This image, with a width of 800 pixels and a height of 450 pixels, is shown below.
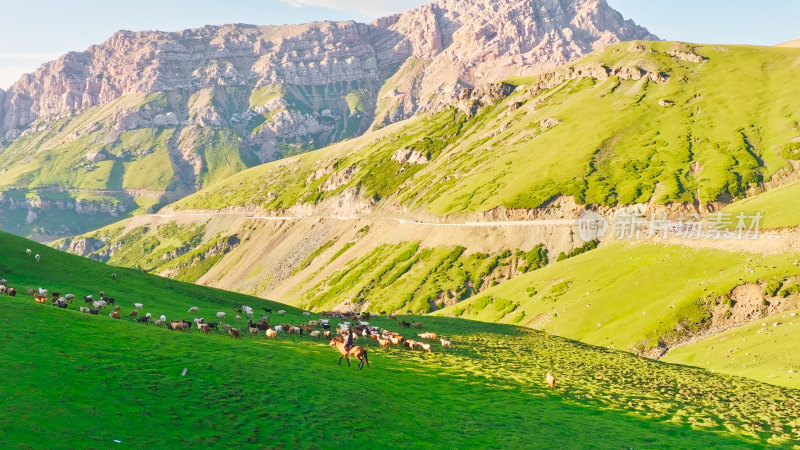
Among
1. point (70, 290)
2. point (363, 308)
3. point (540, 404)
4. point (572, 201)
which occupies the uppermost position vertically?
point (572, 201)

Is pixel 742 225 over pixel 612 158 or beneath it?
beneath

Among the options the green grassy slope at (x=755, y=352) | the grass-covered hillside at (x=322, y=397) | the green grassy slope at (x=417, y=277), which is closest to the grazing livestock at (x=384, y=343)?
the grass-covered hillside at (x=322, y=397)

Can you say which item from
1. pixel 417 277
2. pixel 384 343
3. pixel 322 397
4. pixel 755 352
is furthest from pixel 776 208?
pixel 322 397

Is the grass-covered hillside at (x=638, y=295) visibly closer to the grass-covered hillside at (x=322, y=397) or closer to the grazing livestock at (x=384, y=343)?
the grass-covered hillside at (x=322, y=397)

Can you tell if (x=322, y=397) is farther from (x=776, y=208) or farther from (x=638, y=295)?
(x=776, y=208)

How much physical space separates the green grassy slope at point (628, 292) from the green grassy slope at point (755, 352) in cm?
615

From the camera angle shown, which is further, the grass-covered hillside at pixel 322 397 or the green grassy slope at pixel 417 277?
the green grassy slope at pixel 417 277

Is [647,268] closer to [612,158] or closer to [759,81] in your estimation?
[612,158]

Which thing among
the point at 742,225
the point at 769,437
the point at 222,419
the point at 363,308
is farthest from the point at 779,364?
the point at 363,308

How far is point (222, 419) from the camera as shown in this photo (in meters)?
26.8

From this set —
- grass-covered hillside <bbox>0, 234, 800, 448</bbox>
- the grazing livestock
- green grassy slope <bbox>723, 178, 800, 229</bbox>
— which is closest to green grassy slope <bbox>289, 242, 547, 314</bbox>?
green grassy slope <bbox>723, 178, 800, 229</bbox>

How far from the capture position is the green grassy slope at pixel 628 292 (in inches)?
2948

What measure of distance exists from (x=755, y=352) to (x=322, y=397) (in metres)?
55.5

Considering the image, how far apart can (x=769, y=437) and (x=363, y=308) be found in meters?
131
